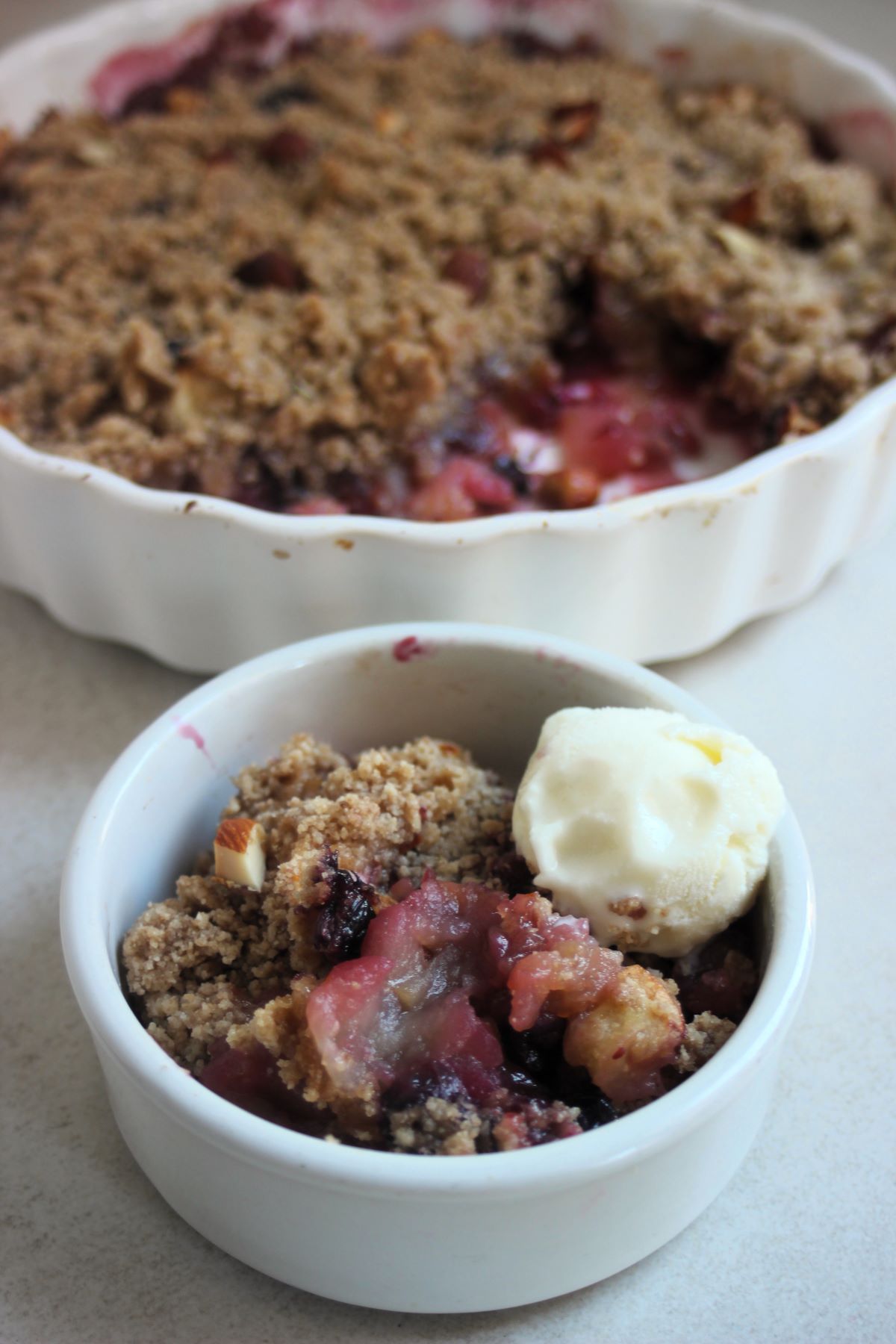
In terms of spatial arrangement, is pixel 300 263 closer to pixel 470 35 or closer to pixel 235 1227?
pixel 470 35

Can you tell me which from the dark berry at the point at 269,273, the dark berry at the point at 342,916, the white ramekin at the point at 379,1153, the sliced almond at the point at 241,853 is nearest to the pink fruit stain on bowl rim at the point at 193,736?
the white ramekin at the point at 379,1153

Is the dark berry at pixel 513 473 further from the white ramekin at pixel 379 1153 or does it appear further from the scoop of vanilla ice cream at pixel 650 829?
the scoop of vanilla ice cream at pixel 650 829

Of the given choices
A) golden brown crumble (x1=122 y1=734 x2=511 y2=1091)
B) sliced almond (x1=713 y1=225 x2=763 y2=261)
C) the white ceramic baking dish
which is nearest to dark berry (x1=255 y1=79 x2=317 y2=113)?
sliced almond (x1=713 y1=225 x2=763 y2=261)

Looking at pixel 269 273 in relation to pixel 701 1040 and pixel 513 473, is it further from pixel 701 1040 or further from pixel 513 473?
pixel 701 1040

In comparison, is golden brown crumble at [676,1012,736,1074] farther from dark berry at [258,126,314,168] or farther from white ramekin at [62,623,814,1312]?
dark berry at [258,126,314,168]

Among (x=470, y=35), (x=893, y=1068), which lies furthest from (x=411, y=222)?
(x=893, y=1068)

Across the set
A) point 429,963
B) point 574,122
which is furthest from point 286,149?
point 429,963
